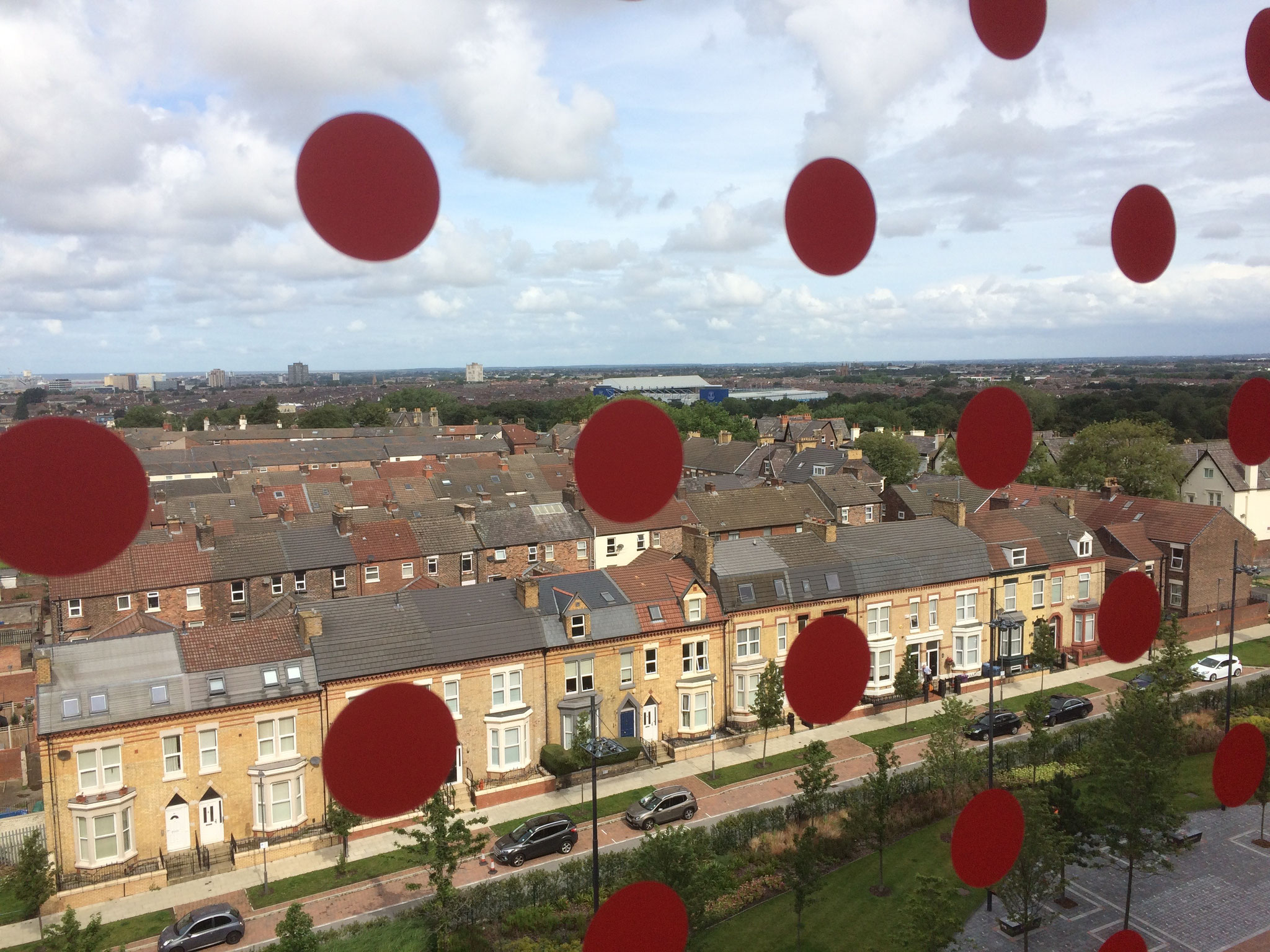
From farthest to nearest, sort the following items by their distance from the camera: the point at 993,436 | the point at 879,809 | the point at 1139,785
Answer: the point at 879,809 < the point at 1139,785 < the point at 993,436

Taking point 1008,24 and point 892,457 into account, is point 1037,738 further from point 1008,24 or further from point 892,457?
point 892,457

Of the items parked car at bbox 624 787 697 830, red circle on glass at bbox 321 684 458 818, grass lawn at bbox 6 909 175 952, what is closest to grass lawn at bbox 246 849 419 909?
grass lawn at bbox 6 909 175 952

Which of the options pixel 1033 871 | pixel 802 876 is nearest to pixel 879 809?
pixel 802 876

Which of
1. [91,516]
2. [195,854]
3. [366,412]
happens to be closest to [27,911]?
[195,854]

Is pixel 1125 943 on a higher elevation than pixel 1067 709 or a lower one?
higher

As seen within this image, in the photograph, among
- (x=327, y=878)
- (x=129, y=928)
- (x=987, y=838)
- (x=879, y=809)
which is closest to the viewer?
(x=987, y=838)

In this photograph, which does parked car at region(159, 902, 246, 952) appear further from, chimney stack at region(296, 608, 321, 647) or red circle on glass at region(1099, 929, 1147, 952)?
red circle on glass at region(1099, 929, 1147, 952)

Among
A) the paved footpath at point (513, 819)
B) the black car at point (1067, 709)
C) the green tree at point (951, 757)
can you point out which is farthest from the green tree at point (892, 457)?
the green tree at point (951, 757)
